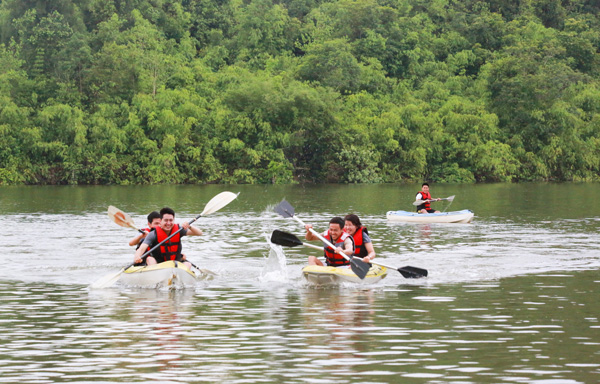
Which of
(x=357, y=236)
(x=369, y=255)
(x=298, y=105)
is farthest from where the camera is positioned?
(x=298, y=105)

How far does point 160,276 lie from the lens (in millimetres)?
13742

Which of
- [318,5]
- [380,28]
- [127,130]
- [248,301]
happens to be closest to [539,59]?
[380,28]

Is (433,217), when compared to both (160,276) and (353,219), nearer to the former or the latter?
(353,219)

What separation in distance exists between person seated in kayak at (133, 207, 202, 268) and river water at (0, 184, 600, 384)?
68 cm

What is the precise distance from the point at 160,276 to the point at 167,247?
3.02ft

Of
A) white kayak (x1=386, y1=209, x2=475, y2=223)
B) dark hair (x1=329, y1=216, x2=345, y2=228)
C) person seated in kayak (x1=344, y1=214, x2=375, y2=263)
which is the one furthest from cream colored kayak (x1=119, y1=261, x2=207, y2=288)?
white kayak (x1=386, y1=209, x2=475, y2=223)

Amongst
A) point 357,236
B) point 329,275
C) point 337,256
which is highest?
point 357,236

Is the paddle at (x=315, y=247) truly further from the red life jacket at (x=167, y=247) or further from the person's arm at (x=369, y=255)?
the red life jacket at (x=167, y=247)

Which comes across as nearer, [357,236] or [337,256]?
[337,256]

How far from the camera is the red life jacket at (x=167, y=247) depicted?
1446 cm

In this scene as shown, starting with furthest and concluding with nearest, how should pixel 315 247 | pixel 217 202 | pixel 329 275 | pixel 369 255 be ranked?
1. pixel 217 202
2. pixel 315 247
3. pixel 369 255
4. pixel 329 275

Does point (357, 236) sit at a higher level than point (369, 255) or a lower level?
higher

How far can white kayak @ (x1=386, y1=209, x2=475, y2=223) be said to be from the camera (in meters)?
27.0

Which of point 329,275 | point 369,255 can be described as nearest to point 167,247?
point 329,275
